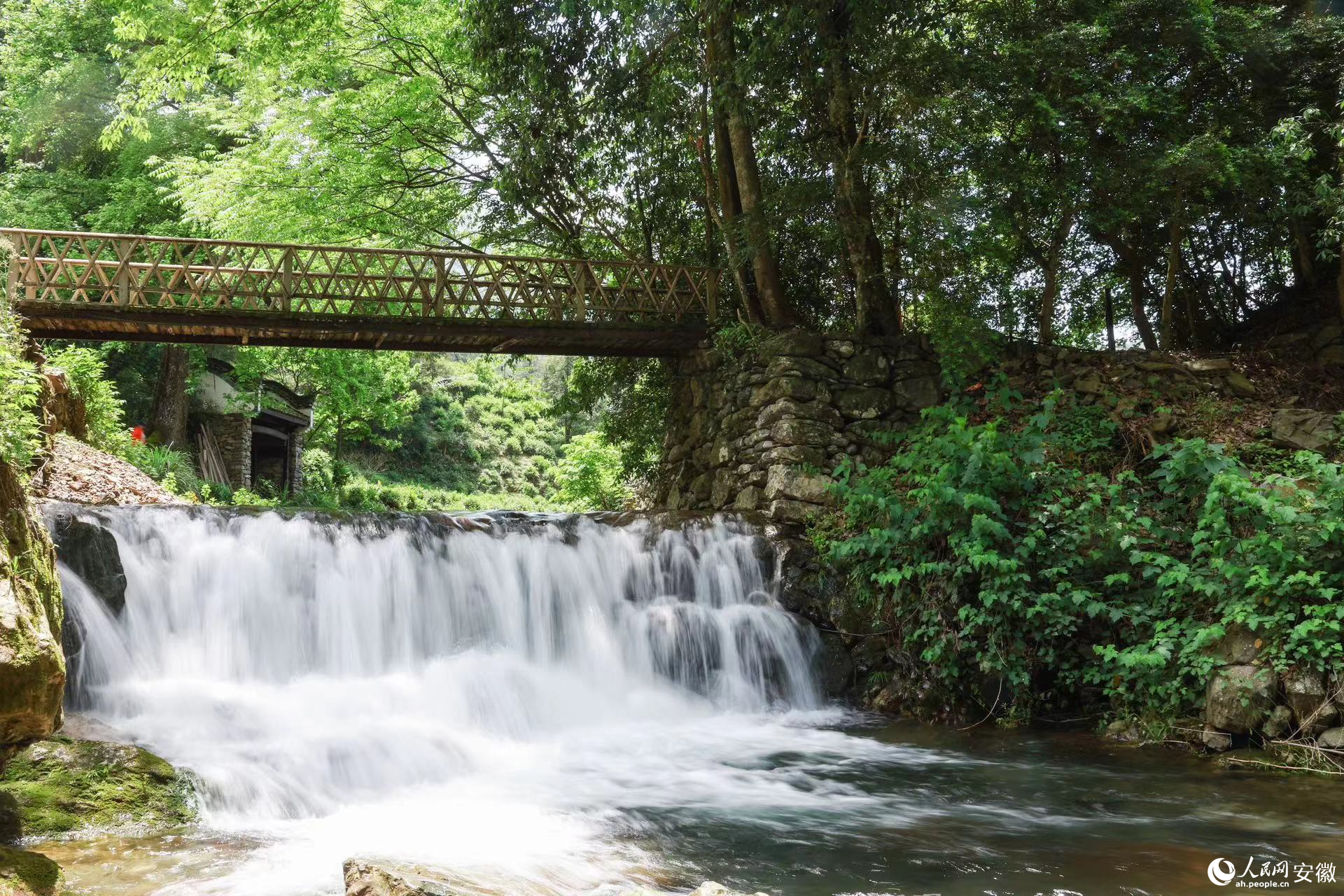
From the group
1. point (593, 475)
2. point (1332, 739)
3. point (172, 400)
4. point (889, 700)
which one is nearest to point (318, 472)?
point (172, 400)

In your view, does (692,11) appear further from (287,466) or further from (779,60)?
(287,466)

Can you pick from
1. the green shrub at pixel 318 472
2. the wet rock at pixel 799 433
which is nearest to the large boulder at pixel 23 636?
the wet rock at pixel 799 433

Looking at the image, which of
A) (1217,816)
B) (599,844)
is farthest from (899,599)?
(599,844)

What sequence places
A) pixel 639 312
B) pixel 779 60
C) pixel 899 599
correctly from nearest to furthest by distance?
pixel 899 599 → pixel 779 60 → pixel 639 312

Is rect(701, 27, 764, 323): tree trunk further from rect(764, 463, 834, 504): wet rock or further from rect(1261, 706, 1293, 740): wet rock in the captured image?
rect(1261, 706, 1293, 740): wet rock

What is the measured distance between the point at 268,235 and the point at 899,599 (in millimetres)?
12369

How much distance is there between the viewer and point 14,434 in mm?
5098

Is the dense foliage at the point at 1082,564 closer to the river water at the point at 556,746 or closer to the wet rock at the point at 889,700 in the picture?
the wet rock at the point at 889,700

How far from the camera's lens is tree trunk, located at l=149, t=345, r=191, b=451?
20.2 meters

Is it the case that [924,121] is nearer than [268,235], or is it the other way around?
[924,121]

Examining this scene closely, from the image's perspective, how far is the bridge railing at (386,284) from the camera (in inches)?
515

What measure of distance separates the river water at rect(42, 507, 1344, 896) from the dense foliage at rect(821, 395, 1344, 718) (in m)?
0.76

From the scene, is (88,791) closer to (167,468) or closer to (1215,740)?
(1215,740)

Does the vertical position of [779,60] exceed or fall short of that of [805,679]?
it exceeds it
